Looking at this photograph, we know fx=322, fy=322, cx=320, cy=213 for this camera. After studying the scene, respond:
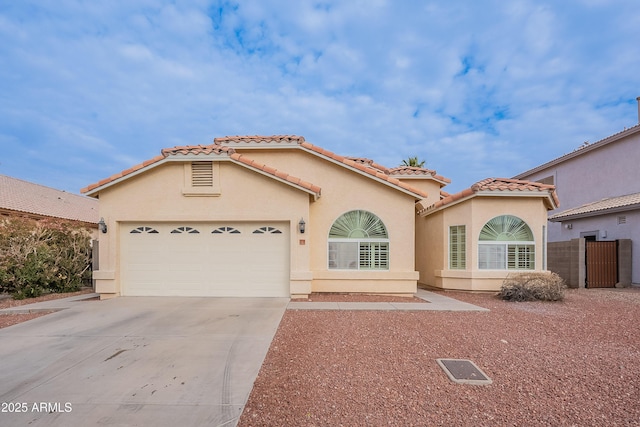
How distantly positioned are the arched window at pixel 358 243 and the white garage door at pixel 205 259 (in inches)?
68.1

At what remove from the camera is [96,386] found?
13.8ft

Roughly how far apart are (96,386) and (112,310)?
188 inches

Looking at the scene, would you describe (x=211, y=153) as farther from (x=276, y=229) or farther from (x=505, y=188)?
(x=505, y=188)

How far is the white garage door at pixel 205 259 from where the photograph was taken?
32.9ft

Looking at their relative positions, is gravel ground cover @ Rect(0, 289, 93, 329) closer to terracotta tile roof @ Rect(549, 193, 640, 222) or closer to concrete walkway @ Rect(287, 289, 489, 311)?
concrete walkway @ Rect(287, 289, 489, 311)

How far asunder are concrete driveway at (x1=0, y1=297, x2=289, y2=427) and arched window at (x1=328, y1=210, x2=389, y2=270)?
3530 millimetres

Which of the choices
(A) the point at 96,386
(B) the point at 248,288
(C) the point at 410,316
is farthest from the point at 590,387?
(B) the point at 248,288

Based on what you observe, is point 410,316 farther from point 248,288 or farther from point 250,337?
point 248,288

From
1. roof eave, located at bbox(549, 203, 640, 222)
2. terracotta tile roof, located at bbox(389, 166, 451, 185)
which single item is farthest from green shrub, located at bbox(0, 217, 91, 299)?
roof eave, located at bbox(549, 203, 640, 222)

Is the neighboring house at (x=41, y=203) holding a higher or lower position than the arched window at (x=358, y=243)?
higher

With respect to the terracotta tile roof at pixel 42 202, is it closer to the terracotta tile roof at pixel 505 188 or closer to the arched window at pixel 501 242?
the terracotta tile roof at pixel 505 188

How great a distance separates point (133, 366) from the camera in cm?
480

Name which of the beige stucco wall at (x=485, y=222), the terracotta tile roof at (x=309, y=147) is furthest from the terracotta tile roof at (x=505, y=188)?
the terracotta tile roof at (x=309, y=147)

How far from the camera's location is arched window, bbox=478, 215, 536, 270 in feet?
37.2
